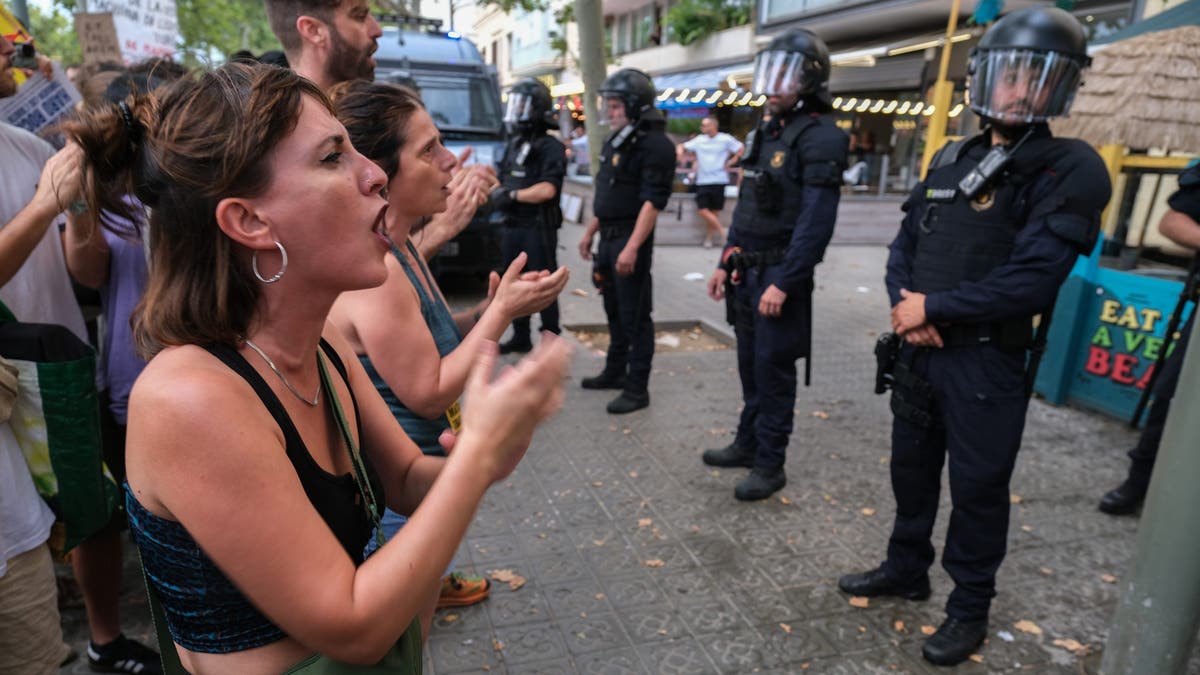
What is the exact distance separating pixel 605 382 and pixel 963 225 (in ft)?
11.5

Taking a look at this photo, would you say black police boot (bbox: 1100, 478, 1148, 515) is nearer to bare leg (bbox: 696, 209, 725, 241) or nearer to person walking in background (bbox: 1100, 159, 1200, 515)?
person walking in background (bbox: 1100, 159, 1200, 515)

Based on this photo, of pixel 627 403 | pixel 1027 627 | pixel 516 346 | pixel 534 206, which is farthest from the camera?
pixel 516 346

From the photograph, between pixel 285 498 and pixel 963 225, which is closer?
pixel 285 498

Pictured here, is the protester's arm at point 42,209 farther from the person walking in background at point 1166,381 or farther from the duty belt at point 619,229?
the person walking in background at point 1166,381

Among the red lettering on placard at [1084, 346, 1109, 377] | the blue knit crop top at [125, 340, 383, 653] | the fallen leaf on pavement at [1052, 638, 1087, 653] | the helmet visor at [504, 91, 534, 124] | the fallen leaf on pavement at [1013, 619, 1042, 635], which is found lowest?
the fallen leaf on pavement at [1013, 619, 1042, 635]

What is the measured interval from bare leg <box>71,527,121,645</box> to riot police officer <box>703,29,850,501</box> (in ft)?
9.53

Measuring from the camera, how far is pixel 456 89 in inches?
371

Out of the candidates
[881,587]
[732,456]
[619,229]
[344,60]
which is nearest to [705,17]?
[619,229]

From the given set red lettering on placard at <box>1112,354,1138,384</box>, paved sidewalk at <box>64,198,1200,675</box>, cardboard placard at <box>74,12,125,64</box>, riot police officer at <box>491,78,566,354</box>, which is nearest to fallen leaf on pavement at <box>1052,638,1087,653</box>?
paved sidewalk at <box>64,198,1200,675</box>

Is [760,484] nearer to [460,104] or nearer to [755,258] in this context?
[755,258]

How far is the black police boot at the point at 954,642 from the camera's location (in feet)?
9.32

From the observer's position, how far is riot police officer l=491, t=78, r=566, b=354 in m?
6.32

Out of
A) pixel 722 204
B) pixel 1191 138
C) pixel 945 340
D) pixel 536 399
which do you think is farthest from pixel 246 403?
pixel 722 204

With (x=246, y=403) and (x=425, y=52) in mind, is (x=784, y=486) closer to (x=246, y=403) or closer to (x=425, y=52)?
(x=246, y=403)
